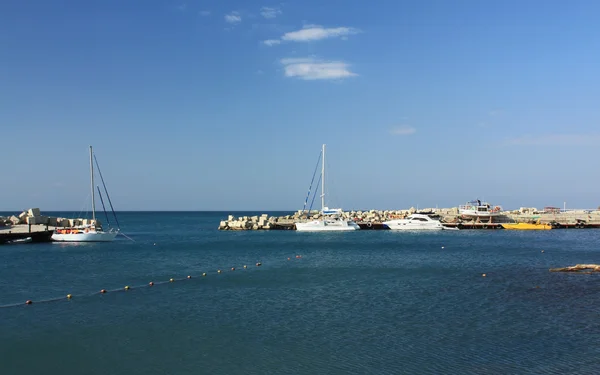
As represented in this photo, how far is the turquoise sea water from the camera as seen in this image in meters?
15.0

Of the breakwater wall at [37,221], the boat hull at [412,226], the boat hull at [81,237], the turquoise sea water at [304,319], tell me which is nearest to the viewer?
the turquoise sea water at [304,319]

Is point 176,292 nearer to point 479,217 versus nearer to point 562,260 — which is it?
point 562,260

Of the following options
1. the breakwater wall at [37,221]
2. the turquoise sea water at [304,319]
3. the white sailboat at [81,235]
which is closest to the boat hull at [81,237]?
the white sailboat at [81,235]

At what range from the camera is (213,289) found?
27578 millimetres

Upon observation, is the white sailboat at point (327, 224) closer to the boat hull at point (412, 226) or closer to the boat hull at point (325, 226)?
the boat hull at point (325, 226)

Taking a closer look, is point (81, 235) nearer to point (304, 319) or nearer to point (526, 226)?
point (304, 319)

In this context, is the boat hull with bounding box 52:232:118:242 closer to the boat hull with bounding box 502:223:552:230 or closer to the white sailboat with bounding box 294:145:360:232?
the white sailboat with bounding box 294:145:360:232

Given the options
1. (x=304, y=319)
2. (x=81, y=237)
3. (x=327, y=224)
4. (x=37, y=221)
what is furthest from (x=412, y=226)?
(x=304, y=319)

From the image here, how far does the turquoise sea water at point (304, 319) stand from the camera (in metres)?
15.0

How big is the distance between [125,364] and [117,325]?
4972mm

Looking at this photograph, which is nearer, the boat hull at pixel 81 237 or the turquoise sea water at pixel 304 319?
the turquoise sea water at pixel 304 319

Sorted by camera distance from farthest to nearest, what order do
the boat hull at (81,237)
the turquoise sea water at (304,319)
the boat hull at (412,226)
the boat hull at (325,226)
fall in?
1. the boat hull at (412,226)
2. the boat hull at (325,226)
3. the boat hull at (81,237)
4. the turquoise sea water at (304,319)

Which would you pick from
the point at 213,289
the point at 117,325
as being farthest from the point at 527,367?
the point at 213,289

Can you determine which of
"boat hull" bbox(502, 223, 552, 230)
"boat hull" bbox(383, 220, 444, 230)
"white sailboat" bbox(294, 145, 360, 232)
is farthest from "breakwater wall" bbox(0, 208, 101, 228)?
"boat hull" bbox(502, 223, 552, 230)
